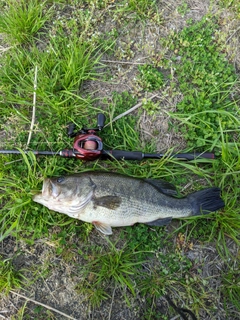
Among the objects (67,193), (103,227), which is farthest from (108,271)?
(67,193)

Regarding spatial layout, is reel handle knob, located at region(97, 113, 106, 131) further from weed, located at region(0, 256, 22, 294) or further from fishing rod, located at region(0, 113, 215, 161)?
weed, located at region(0, 256, 22, 294)

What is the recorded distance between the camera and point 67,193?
345cm

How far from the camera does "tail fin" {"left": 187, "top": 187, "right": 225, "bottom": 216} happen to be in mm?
3727

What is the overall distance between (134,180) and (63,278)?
1.47m

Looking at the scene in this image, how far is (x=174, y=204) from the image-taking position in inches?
145

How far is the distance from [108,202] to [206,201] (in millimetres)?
1197

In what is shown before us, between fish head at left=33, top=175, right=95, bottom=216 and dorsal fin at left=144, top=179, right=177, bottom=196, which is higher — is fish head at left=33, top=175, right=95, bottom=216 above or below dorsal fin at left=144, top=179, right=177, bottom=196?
above

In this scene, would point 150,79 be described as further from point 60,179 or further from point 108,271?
point 108,271

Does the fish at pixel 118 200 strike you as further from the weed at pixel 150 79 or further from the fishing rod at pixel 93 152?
the weed at pixel 150 79

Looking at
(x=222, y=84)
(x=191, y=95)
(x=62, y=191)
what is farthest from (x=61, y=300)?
(x=222, y=84)

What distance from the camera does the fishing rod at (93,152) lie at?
12.0 ft

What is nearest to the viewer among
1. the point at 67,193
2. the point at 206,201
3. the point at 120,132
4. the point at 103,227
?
the point at 67,193

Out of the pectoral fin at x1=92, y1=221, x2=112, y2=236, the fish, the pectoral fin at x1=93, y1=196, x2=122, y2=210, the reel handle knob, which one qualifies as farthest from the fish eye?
the reel handle knob

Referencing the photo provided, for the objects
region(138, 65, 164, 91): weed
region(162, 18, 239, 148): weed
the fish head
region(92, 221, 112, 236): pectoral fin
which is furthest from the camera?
region(138, 65, 164, 91): weed
